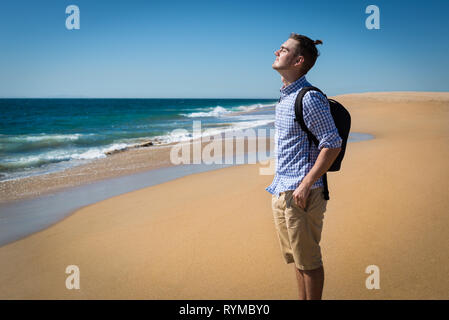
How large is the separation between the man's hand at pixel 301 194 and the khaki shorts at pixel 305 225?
5cm

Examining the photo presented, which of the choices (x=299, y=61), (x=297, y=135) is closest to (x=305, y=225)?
(x=297, y=135)

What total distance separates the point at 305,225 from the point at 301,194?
0.23 metres

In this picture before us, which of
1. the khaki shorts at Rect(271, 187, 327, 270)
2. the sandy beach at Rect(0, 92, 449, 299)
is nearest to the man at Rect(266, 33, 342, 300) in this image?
the khaki shorts at Rect(271, 187, 327, 270)

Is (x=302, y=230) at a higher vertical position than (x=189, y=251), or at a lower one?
higher

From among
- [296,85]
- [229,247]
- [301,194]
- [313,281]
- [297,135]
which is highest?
[296,85]

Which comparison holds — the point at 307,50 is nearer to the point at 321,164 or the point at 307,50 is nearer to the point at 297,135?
the point at 297,135

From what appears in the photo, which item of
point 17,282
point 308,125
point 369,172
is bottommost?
point 17,282

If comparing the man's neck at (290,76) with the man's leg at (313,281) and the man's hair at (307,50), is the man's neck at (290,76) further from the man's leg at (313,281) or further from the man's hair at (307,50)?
the man's leg at (313,281)

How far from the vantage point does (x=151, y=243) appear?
371 centimetres

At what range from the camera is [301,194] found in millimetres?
1842

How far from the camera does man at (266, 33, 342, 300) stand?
185cm
